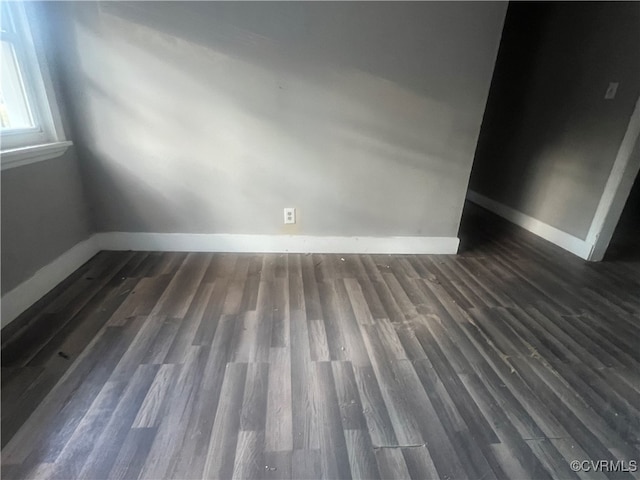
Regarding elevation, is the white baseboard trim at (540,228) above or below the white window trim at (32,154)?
below

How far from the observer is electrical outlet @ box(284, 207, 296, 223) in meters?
2.61

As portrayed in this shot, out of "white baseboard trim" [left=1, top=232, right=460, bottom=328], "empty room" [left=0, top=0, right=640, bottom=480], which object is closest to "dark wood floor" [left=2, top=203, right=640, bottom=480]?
"empty room" [left=0, top=0, right=640, bottom=480]

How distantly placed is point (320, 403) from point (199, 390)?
0.51 metres

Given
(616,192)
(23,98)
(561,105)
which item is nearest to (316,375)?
(23,98)

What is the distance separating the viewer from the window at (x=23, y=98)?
184 centimetres

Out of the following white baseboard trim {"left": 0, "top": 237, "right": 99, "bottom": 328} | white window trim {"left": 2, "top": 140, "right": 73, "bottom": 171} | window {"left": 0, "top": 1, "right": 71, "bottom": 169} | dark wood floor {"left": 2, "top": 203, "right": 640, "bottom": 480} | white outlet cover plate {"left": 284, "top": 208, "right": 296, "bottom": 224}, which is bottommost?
dark wood floor {"left": 2, "top": 203, "right": 640, "bottom": 480}

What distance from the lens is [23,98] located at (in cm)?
199

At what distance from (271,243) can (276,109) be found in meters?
1.01

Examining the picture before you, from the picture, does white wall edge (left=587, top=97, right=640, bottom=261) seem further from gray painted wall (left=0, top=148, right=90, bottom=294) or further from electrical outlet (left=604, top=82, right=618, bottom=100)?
gray painted wall (left=0, top=148, right=90, bottom=294)

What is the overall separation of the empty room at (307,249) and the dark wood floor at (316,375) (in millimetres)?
Result: 12

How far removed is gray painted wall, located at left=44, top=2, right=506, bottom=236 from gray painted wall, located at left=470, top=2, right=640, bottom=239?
1107mm

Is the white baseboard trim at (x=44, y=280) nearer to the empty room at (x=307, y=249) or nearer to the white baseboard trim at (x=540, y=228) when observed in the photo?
the empty room at (x=307, y=249)

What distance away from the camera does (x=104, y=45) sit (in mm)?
2143

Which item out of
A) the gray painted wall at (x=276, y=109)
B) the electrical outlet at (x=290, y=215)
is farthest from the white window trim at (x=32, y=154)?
the electrical outlet at (x=290, y=215)
